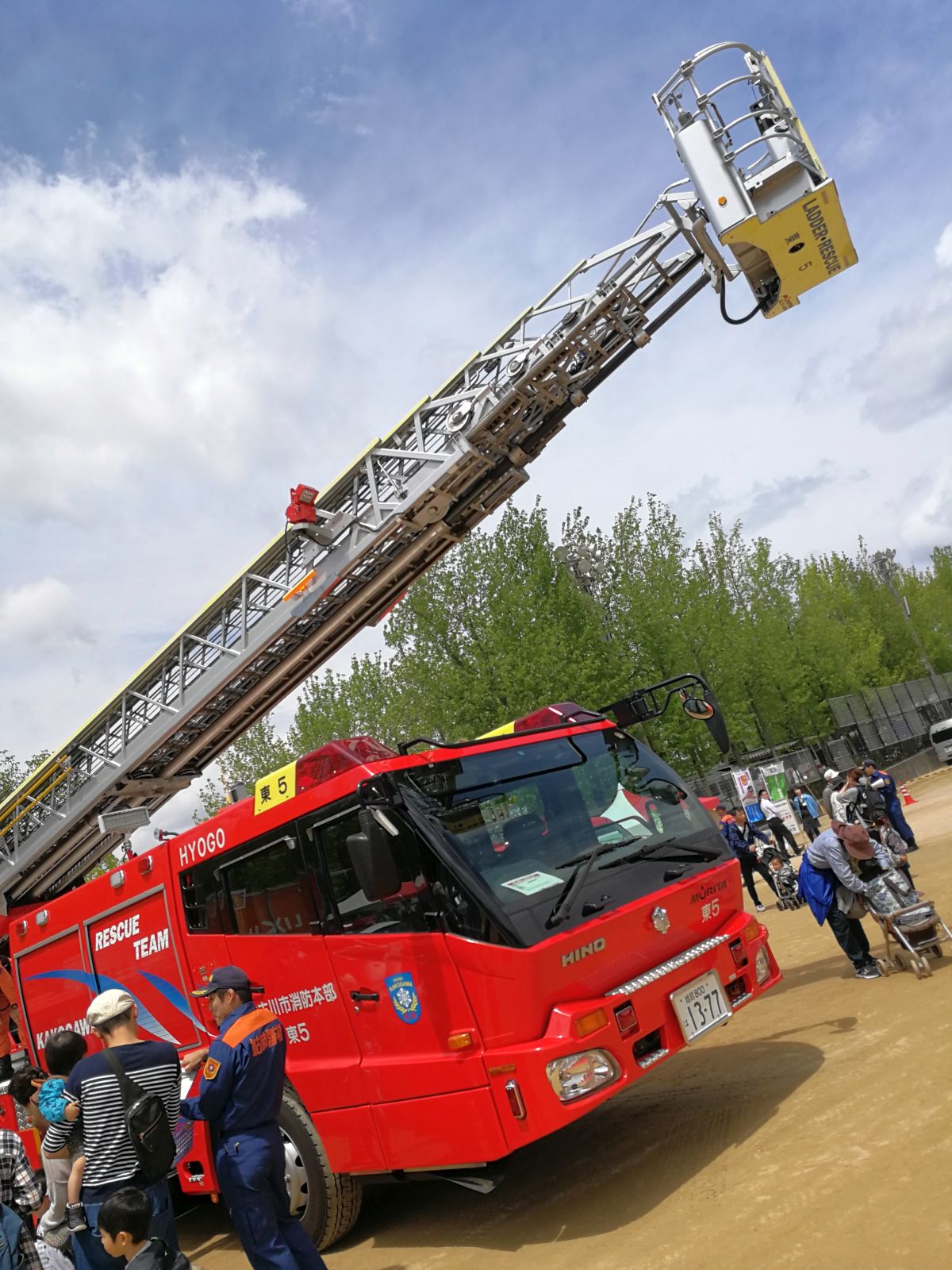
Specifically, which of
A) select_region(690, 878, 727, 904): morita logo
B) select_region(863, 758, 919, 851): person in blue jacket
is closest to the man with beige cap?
select_region(690, 878, 727, 904): morita logo

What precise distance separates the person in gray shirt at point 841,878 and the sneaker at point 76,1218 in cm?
567

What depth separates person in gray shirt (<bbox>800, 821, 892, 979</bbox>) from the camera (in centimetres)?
767

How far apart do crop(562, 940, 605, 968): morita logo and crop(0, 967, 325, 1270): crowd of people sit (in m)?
1.46

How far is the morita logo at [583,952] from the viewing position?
16.2 ft

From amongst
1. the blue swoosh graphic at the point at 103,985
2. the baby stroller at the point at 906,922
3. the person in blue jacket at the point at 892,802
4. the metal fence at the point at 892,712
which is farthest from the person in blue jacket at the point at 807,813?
the blue swoosh graphic at the point at 103,985

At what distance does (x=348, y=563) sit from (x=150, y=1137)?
4913 millimetres

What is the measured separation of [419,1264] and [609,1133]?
166cm

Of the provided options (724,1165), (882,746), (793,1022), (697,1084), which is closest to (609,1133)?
(697,1084)

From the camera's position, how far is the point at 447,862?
5.03m

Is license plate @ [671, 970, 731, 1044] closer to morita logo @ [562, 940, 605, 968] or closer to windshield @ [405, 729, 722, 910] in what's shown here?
morita logo @ [562, 940, 605, 968]

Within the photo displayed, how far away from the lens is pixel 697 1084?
6.70m

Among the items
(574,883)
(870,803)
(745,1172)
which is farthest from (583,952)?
(870,803)

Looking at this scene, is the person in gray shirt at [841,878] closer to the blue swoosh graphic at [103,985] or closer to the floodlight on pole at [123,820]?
the blue swoosh graphic at [103,985]

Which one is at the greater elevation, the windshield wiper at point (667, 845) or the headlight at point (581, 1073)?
the windshield wiper at point (667, 845)
